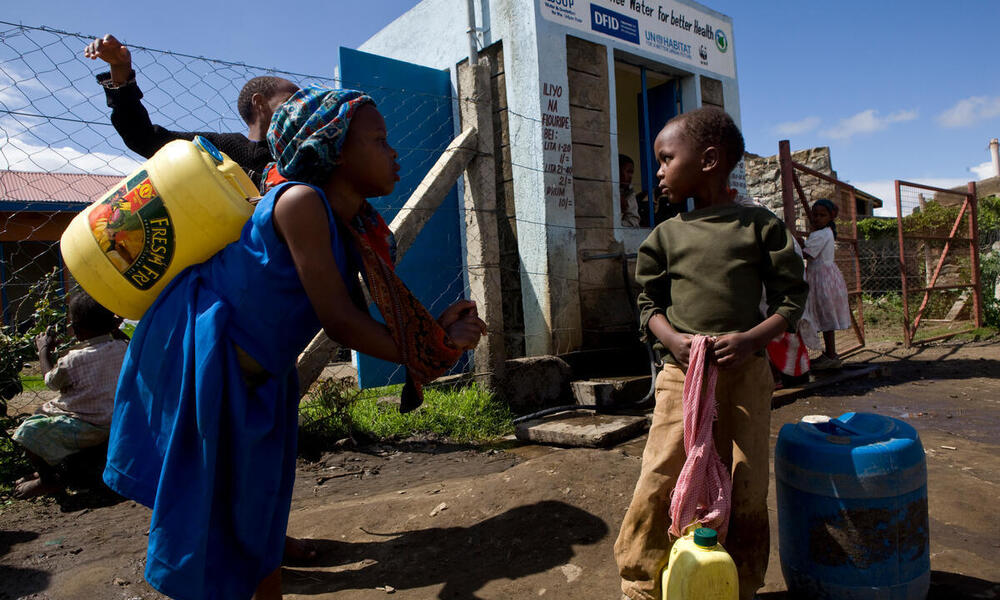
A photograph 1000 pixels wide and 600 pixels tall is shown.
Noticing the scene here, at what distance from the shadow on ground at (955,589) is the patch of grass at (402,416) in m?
2.38

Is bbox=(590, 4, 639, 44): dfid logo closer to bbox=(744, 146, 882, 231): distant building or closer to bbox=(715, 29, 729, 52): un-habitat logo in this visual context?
bbox=(715, 29, 729, 52): un-habitat logo

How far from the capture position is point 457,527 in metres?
2.62

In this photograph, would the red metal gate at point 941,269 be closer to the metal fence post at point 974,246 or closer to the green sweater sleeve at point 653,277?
the metal fence post at point 974,246

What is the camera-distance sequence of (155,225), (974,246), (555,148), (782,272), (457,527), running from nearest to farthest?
(155,225)
(782,272)
(457,527)
(555,148)
(974,246)

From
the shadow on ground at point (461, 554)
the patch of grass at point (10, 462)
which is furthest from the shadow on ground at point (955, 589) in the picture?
the patch of grass at point (10, 462)

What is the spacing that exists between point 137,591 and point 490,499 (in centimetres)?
145

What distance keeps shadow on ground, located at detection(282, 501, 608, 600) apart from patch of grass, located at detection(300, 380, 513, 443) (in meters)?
1.42

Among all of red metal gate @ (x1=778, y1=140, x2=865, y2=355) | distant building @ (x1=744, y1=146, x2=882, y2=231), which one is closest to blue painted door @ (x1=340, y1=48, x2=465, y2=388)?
red metal gate @ (x1=778, y1=140, x2=865, y2=355)

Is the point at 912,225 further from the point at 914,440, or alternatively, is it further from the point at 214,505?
the point at 214,505

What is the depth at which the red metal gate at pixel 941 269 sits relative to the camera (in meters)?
7.71

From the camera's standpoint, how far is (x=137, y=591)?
7.16ft

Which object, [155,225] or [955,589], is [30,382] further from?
[955,589]

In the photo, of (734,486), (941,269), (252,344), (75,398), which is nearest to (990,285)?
(941,269)

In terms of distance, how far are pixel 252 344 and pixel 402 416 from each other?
9.62 feet
